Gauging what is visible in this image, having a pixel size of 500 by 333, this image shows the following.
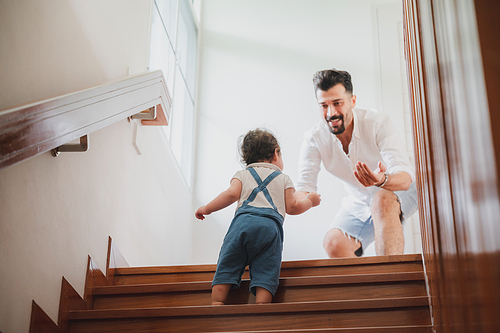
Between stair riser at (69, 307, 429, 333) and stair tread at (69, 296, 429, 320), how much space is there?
0.02m

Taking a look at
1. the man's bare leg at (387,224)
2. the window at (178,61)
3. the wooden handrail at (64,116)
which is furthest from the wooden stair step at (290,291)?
the window at (178,61)

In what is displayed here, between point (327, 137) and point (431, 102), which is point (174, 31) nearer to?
point (327, 137)

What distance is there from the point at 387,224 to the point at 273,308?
6.19 feet

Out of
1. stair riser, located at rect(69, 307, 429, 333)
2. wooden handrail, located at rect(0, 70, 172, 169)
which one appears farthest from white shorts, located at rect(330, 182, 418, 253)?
wooden handrail, located at rect(0, 70, 172, 169)

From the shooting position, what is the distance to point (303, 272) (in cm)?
289

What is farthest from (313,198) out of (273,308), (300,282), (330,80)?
(330,80)

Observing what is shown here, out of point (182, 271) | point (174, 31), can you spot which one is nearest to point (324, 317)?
point (182, 271)

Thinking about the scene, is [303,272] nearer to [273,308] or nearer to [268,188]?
[268,188]

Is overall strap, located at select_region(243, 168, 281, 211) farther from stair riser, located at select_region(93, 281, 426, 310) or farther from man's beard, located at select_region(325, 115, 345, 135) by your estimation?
man's beard, located at select_region(325, 115, 345, 135)

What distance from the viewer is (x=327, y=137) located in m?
4.54

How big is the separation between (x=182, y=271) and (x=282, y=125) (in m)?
3.45

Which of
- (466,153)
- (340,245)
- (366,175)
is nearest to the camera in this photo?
(466,153)

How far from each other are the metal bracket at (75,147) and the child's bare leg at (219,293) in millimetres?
925

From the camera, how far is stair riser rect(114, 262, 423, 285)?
110 inches
